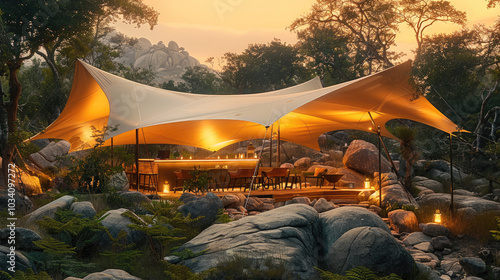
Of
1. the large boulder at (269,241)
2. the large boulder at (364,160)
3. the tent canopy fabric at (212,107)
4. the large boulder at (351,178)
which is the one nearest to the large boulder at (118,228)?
the large boulder at (269,241)

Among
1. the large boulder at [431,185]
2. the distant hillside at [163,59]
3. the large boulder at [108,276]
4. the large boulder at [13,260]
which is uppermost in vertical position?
the distant hillside at [163,59]

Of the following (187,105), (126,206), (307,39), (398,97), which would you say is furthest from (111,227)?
(307,39)

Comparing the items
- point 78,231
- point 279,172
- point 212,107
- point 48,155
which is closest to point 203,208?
point 78,231

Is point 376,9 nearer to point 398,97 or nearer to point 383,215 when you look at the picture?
point 398,97

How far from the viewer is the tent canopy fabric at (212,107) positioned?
33.5 feet

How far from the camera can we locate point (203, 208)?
841 cm

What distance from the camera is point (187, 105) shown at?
12.5m

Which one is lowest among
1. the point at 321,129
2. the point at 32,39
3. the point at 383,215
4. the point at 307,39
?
the point at 383,215

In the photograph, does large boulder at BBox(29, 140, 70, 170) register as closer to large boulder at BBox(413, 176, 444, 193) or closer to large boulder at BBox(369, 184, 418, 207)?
large boulder at BBox(369, 184, 418, 207)

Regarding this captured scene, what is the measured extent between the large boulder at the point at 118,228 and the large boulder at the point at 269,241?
74 centimetres

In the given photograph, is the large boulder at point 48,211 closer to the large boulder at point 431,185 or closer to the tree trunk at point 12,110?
the tree trunk at point 12,110

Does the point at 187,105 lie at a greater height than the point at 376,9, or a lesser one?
lesser

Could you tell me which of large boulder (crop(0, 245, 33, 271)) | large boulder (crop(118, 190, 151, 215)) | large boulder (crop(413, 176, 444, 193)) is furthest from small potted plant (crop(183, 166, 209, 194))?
large boulder (crop(413, 176, 444, 193))

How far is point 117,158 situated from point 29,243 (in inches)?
348
